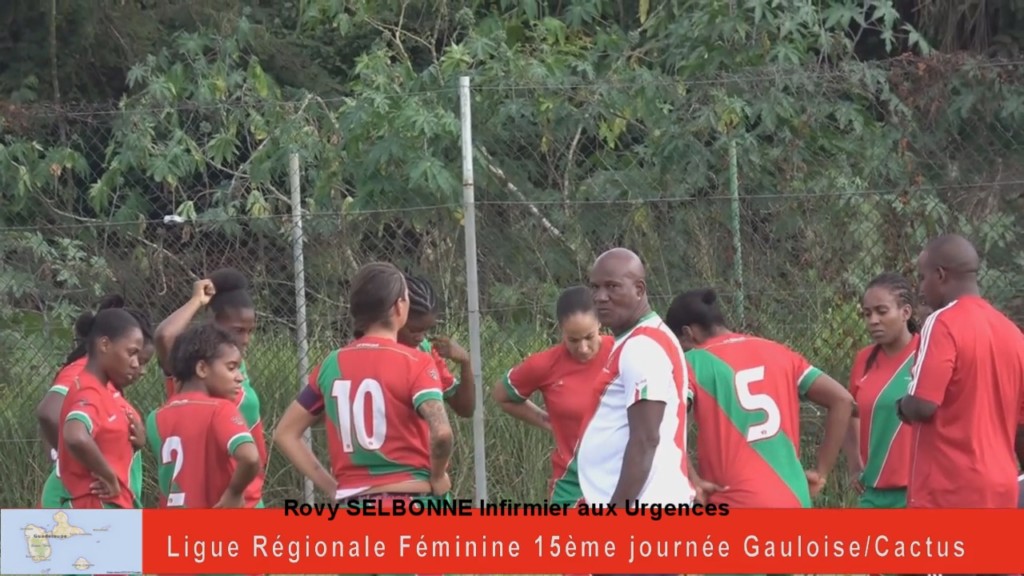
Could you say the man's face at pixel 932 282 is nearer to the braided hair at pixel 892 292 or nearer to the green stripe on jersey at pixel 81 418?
the braided hair at pixel 892 292

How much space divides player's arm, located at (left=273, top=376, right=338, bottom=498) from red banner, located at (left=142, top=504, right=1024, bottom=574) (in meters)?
0.14

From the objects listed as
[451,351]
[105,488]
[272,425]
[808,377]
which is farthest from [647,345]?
[272,425]

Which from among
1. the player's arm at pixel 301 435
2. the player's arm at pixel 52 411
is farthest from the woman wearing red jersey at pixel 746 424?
the player's arm at pixel 52 411

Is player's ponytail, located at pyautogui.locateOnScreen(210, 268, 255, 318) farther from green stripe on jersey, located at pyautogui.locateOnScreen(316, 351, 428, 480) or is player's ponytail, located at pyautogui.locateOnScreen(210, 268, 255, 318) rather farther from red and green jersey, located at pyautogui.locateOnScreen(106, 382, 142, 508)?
green stripe on jersey, located at pyautogui.locateOnScreen(316, 351, 428, 480)

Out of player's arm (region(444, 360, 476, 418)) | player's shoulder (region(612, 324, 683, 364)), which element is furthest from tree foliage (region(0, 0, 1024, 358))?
player's shoulder (region(612, 324, 683, 364))

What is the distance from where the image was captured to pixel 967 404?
A: 666cm

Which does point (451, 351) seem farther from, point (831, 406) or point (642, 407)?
point (642, 407)

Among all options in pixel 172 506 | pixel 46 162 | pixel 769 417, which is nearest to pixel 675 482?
pixel 769 417

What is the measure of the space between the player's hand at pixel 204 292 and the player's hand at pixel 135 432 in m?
0.81

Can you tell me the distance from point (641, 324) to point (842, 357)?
399cm

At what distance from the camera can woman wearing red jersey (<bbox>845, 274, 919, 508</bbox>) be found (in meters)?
7.40

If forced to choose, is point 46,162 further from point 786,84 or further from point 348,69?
point 348,69

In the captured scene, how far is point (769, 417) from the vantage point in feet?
22.3

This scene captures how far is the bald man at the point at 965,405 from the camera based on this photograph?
21.7 feet
